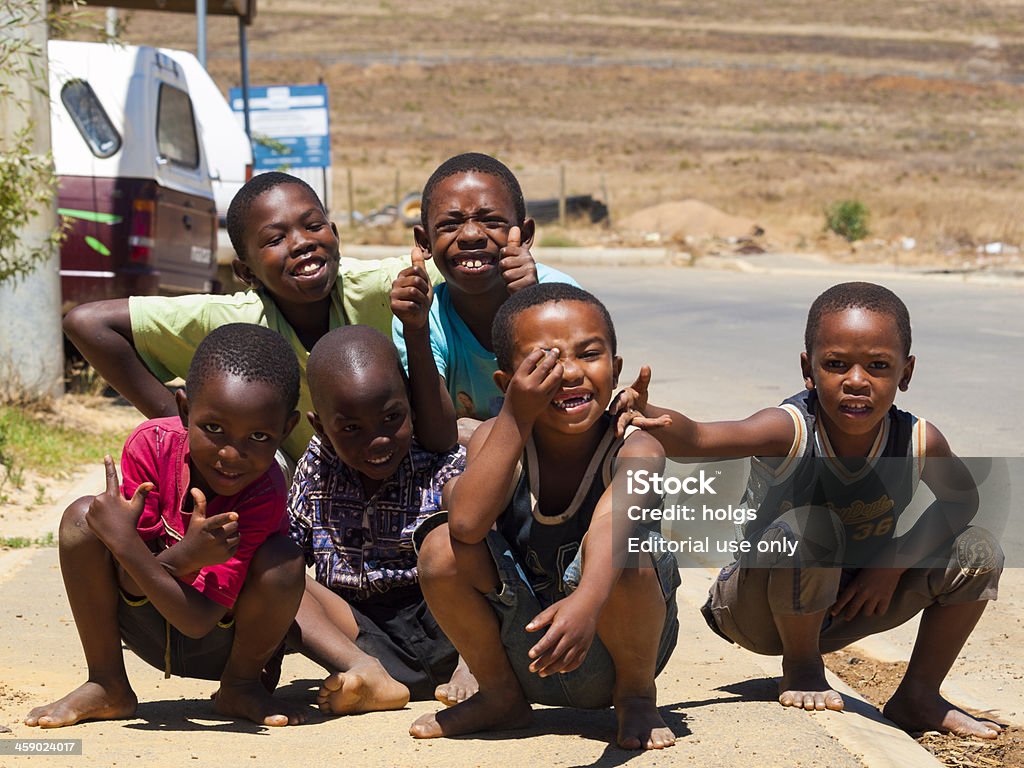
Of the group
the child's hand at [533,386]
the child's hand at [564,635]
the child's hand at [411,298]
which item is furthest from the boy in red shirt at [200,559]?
the child's hand at [564,635]

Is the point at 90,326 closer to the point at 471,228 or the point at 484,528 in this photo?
the point at 471,228

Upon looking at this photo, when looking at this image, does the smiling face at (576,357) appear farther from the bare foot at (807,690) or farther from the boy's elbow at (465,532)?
the bare foot at (807,690)

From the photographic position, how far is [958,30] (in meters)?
84.7

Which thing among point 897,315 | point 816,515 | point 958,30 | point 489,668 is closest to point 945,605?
point 816,515

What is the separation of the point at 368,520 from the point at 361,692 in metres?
0.51

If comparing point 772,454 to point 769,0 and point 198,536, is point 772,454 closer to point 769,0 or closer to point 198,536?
point 198,536

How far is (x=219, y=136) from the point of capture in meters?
12.9

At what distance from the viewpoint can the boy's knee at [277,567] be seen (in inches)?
134

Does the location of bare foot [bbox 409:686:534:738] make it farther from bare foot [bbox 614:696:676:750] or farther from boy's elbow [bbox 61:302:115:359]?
boy's elbow [bbox 61:302:115:359]

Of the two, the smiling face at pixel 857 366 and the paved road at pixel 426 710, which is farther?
the smiling face at pixel 857 366

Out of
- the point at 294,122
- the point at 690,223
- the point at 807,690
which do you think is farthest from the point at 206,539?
the point at 690,223

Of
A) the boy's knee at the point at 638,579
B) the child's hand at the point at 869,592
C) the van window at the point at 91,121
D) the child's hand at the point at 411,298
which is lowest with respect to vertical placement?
the child's hand at the point at 869,592

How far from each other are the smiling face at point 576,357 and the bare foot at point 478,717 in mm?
703

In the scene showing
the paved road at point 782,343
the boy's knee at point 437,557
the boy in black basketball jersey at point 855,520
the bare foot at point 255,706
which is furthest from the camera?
the paved road at point 782,343
